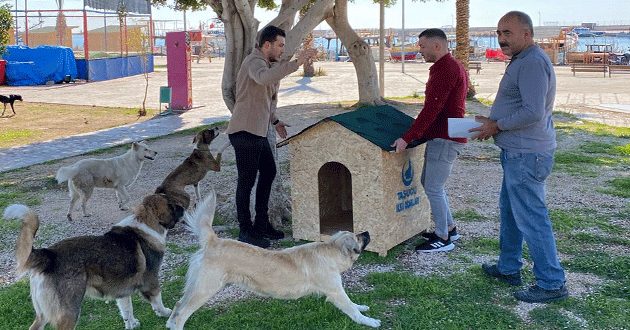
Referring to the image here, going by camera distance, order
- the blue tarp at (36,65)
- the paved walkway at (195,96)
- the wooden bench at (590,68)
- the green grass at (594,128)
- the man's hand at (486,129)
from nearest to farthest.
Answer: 1. the man's hand at (486,129)
2. the paved walkway at (195,96)
3. the green grass at (594,128)
4. the blue tarp at (36,65)
5. the wooden bench at (590,68)

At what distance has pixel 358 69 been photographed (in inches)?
717

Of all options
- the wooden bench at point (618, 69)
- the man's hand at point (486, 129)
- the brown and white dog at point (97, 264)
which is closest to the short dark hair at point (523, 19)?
the man's hand at point (486, 129)

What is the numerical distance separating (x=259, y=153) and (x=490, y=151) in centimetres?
707

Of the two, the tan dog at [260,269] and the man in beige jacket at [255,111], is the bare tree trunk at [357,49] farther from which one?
the tan dog at [260,269]

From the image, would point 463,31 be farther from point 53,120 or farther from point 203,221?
point 203,221

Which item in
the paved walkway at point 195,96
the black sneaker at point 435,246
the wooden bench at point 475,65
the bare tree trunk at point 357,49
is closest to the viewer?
the black sneaker at point 435,246

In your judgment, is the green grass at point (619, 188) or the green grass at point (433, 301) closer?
the green grass at point (433, 301)

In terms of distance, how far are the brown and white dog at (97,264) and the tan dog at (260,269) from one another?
1.19 ft

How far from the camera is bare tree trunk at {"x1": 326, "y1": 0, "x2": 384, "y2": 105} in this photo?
17.8 m

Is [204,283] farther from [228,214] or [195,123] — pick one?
[195,123]

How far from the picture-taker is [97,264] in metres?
4.13

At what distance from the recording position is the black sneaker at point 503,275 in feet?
16.8

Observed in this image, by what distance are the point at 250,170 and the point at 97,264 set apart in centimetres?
210

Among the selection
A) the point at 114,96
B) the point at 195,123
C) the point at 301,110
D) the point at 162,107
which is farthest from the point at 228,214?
the point at 114,96
